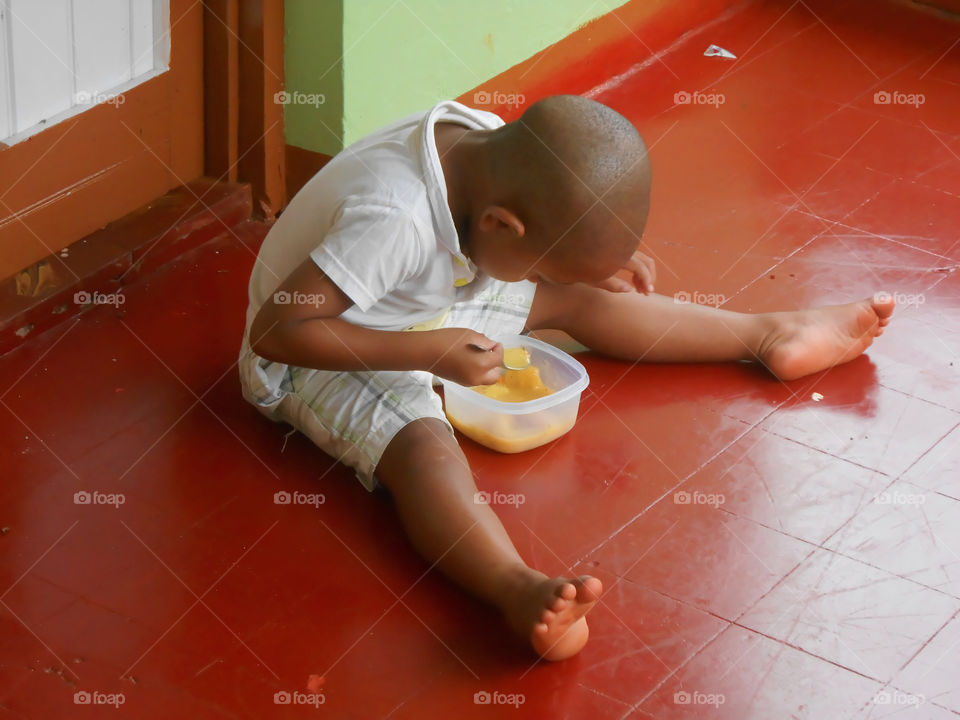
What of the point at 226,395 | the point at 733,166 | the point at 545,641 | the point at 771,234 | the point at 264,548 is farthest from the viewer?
the point at 733,166

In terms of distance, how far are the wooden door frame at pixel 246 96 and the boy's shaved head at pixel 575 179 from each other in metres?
0.84

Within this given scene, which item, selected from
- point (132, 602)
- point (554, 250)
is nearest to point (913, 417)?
point (554, 250)

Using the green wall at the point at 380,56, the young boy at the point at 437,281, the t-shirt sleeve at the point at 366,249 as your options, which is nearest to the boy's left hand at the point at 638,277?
the young boy at the point at 437,281

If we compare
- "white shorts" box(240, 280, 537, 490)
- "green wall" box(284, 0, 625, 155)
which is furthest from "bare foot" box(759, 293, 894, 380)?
"green wall" box(284, 0, 625, 155)

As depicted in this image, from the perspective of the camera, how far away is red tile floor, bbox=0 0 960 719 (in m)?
1.34

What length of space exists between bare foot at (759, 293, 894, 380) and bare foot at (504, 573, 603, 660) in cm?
65

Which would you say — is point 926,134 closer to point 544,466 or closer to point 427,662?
point 544,466

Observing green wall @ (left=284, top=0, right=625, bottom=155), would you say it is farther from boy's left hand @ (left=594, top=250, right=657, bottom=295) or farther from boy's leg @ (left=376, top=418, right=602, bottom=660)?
boy's leg @ (left=376, top=418, right=602, bottom=660)

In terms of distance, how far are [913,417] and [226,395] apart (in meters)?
1.05

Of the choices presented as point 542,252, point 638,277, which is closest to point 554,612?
point 542,252

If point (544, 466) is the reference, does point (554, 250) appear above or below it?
above

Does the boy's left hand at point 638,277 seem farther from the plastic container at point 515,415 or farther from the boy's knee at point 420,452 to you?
the boy's knee at point 420,452

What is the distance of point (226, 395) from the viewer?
1773 mm

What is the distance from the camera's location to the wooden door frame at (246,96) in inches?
79.0
